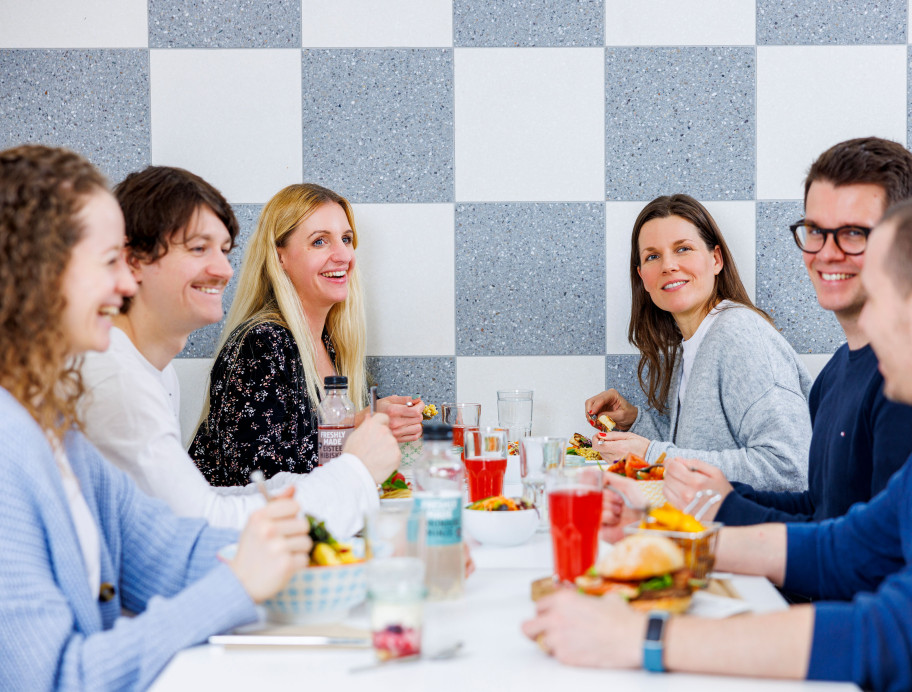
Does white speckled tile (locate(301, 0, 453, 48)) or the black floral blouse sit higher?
white speckled tile (locate(301, 0, 453, 48))

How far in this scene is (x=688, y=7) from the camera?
8.18 feet

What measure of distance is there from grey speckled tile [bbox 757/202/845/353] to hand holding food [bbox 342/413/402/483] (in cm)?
150

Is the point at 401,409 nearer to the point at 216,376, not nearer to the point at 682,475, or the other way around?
the point at 216,376

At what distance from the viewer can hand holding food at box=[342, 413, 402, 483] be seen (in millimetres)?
1502

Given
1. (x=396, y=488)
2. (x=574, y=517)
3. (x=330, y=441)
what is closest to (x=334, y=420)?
(x=330, y=441)

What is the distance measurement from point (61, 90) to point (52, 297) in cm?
181

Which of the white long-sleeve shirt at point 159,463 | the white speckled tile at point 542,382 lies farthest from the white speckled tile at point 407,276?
the white long-sleeve shirt at point 159,463

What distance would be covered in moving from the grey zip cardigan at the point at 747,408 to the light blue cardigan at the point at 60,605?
4.29 ft

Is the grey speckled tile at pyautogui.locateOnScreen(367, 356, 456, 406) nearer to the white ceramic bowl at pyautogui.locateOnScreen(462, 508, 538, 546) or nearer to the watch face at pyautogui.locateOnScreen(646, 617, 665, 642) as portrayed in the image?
the white ceramic bowl at pyautogui.locateOnScreen(462, 508, 538, 546)

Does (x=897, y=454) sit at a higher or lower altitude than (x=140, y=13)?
lower

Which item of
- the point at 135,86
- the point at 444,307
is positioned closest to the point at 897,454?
the point at 444,307

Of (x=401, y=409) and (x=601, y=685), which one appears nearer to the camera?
(x=601, y=685)

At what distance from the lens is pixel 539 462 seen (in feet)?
5.02

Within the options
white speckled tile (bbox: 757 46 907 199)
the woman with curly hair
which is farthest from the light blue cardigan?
white speckled tile (bbox: 757 46 907 199)
